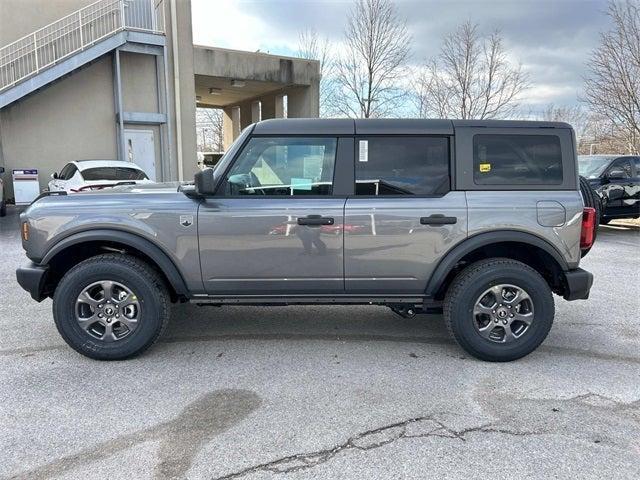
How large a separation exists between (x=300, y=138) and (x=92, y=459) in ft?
8.63

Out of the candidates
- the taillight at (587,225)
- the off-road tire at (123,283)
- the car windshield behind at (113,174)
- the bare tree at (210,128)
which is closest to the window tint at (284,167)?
the off-road tire at (123,283)

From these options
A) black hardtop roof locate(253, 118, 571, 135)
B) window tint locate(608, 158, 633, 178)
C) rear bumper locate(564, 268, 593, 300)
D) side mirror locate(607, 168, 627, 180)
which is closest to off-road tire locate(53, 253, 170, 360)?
black hardtop roof locate(253, 118, 571, 135)

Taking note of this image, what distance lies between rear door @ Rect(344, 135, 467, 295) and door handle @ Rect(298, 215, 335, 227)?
139 mm

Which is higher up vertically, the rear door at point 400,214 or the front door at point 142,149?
the front door at point 142,149

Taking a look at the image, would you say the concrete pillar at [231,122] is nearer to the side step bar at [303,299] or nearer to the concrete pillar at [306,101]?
the concrete pillar at [306,101]

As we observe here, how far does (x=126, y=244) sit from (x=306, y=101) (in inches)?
754

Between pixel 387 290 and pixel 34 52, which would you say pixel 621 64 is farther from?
pixel 34 52

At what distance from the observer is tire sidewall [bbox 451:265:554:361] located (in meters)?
4.00

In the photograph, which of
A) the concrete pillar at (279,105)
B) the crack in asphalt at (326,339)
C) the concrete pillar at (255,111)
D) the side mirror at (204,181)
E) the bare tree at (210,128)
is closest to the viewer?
the side mirror at (204,181)

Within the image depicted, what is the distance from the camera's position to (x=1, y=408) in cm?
332

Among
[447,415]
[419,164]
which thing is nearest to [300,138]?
[419,164]

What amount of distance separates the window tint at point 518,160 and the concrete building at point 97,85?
14292 millimetres

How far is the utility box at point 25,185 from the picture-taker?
48.5ft

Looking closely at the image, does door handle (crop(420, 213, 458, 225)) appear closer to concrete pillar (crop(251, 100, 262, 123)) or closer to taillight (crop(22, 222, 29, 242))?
taillight (crop(22, 222, 29, 242))
